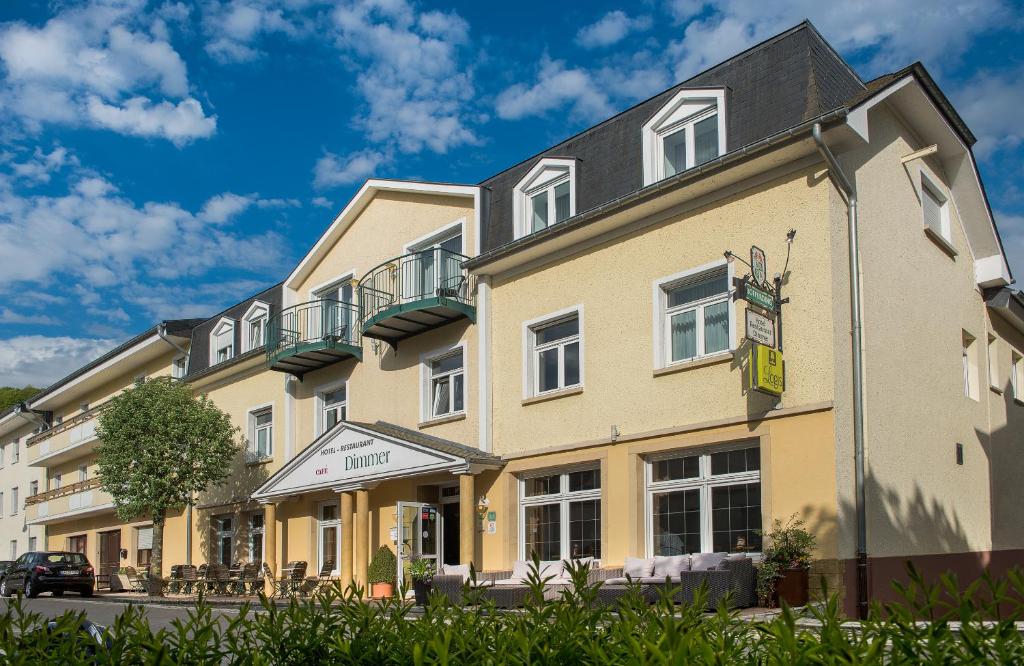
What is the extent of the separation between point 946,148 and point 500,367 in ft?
28.4

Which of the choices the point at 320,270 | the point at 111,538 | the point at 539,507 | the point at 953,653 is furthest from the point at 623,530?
the point at 111,538

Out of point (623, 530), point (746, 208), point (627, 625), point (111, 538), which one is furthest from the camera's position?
point (111, 538)

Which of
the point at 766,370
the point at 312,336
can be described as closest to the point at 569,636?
the point at 766,370

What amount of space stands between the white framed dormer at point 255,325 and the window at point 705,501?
14.5 metres

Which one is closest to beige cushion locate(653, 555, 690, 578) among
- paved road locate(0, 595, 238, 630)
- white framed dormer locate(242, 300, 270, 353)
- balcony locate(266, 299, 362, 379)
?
paved road locate(0, 595, 238, 630)

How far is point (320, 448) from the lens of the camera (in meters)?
23.3

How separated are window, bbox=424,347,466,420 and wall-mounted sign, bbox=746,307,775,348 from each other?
7.74 metres

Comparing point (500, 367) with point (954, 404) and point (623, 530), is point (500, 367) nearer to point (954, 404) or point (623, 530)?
point (623, 530)

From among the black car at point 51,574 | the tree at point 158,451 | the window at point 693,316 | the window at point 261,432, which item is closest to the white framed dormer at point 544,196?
the window at point 693,316

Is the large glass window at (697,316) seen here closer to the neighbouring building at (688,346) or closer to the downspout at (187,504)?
the neighbouring building at (688,346)

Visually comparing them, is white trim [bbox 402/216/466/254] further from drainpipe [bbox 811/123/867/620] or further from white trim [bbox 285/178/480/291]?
drainpipe [bbox 811/123/867/620]

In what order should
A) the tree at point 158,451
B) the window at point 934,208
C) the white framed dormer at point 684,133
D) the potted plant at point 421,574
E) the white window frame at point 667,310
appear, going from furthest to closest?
1. the tree at point 158,451
2. the potted plant at point 421,574
3. the window at point 934,208
4. the white framed dormer at point 684,133
5. the white window frame at point 667,310

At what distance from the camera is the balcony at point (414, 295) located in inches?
834

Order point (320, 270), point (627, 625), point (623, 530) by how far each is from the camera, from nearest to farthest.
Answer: point (627, 625) < point (623, 530) < point (320, 270)
